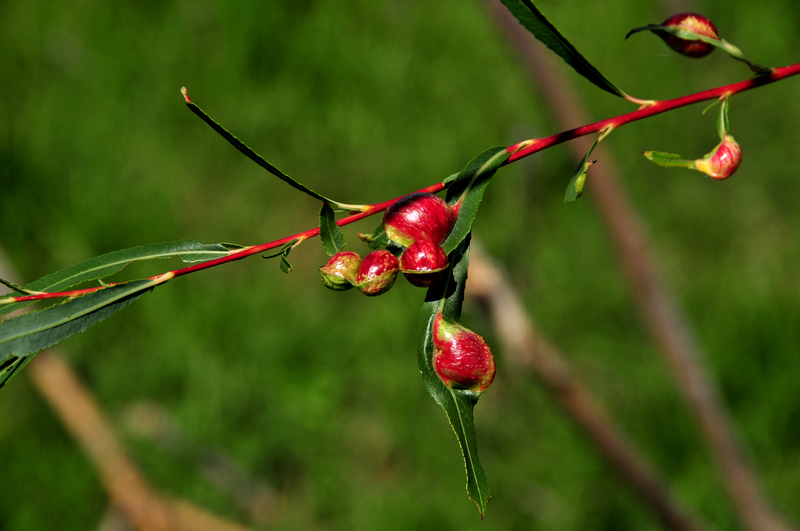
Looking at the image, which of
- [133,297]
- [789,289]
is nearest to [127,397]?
[133,297]

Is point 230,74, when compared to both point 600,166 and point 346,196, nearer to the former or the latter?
point 346,196

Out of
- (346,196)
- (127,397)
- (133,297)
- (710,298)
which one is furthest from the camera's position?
(346,196)

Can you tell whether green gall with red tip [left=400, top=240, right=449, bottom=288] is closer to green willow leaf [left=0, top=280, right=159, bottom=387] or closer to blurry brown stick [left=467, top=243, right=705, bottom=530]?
green willow leaf [left=0, top=280, right=159, bottom=387]

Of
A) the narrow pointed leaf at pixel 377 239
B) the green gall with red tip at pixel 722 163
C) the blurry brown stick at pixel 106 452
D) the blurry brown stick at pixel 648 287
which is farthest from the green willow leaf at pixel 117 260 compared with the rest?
the blurry brown stick at pixel 106 452

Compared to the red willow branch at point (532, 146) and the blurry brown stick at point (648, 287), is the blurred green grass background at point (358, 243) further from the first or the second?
the red willow branch at point (532, 146)

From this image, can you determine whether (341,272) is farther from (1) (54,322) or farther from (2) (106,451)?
(2) (106,451)
